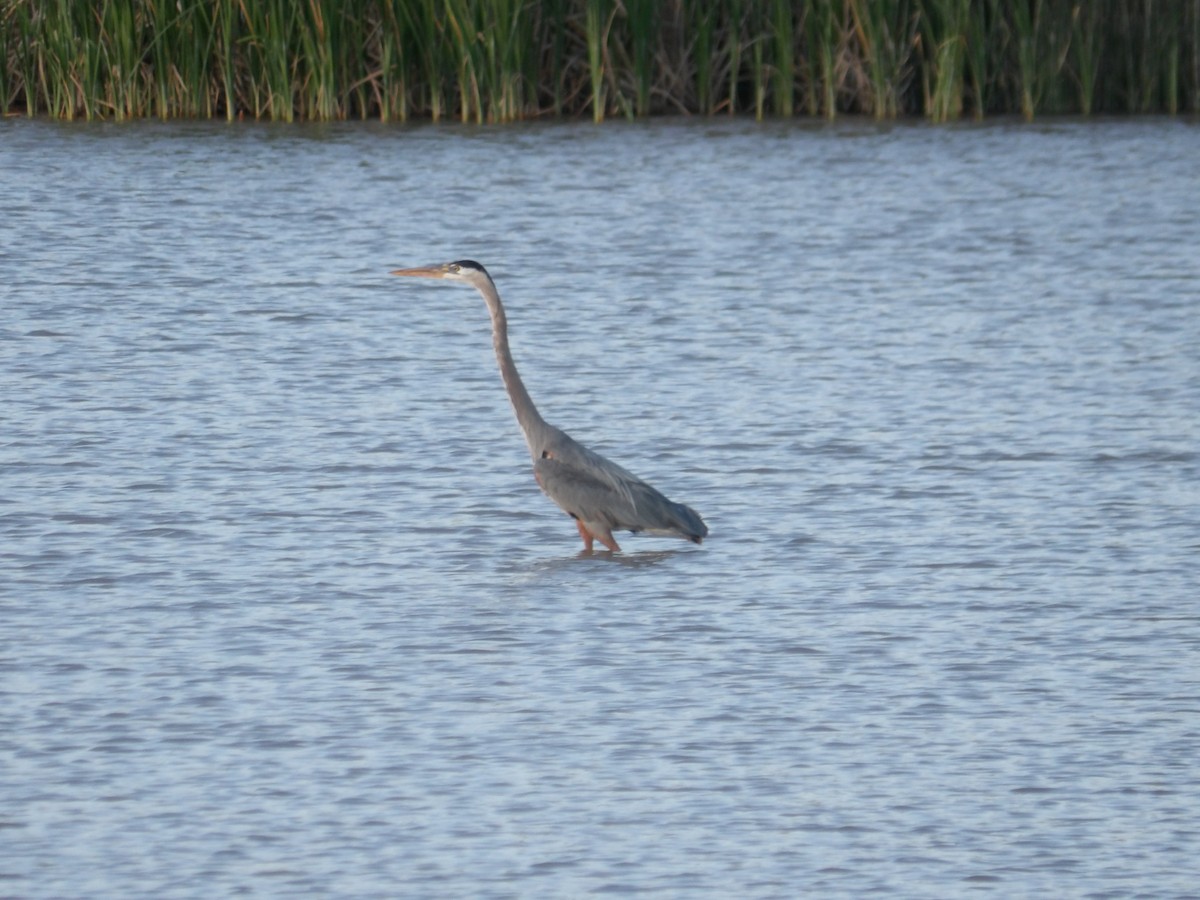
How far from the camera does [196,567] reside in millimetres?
6301

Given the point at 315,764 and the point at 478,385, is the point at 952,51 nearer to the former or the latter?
the point at 478,385

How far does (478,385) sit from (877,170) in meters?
6.85

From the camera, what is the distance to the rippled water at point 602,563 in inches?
170

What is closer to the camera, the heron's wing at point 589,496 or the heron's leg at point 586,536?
the heron's wing at point 589,496

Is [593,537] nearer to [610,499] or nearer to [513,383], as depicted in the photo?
[610,499]

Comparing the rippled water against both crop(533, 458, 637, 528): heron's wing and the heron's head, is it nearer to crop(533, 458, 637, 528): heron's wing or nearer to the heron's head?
crop(533, 458, 637, 528): heron's wing

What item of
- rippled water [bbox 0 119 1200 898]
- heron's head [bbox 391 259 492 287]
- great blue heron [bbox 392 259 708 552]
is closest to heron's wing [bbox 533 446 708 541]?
great blue heron [bbox 392 259 708 552]

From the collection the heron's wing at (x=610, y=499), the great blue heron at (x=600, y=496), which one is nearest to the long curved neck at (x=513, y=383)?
the great blue heron at (x=600, y=496)

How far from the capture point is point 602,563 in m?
6.57

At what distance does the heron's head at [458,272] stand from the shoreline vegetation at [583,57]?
8330mm

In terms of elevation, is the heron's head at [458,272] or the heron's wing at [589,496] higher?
the heron's head at [458,272]

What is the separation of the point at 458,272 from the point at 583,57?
9.73m

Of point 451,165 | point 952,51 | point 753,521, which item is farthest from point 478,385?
point 952,51

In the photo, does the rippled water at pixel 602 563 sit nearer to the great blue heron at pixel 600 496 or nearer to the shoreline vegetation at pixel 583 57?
the great blue heron at pixel 600 496
